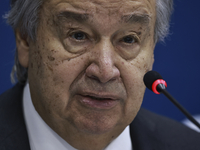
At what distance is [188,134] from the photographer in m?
2.22

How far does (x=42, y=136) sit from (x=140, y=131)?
73 centimetres

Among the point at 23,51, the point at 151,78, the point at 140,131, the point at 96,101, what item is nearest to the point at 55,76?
the point at 96,101

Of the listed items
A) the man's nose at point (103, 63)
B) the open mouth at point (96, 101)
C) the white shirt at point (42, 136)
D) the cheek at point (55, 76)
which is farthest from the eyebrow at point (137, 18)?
the white shirt at point (42, 136)

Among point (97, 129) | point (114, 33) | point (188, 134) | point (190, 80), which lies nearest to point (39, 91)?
point (97, 129)

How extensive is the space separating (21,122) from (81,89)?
54 cm

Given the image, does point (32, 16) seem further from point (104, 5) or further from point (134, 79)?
point (134, 79)

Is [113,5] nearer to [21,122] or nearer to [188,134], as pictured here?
[21,122]

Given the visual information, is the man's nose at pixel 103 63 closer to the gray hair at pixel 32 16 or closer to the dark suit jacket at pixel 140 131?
the gray hair at pixel 32 16

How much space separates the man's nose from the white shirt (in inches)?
19.5

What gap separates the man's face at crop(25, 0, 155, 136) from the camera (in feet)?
4.72

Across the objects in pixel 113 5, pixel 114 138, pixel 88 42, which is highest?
pixel 113 5

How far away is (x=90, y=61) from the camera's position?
1.47m

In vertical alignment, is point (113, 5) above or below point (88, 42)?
above

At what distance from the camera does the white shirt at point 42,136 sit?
1.69 meters
